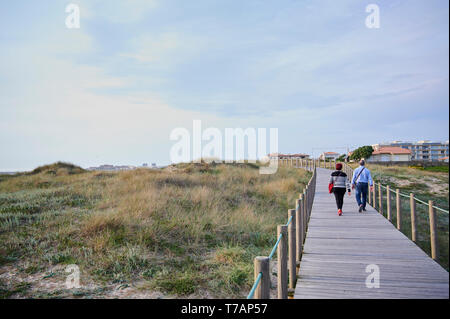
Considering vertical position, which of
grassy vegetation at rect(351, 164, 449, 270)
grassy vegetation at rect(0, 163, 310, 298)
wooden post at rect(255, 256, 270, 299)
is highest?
wooden post at rect(255, 256, 270, 299)

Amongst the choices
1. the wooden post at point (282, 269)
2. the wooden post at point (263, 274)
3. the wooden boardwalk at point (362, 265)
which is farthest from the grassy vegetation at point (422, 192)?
the wooden post at point (263, 274)

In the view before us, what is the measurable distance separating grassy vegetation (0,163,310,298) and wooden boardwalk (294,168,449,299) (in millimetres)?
1363

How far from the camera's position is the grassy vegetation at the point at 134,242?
5.41 meters

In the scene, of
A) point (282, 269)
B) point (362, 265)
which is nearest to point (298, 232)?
point (362, 265)

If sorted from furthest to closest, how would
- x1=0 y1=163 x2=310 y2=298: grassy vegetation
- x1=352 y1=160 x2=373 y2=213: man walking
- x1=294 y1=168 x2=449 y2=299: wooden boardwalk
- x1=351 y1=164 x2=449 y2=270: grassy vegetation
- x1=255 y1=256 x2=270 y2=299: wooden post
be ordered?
x1=351 y1=164 x2=449 y2=270: grassy vegetation
x1=352 y1=160 x2=373 y2=213: man walking
x1=0 y1=163 x2=310 y2=298: grassy vegetation
x1=294 y1=168 x2=449 y2=299: wooden boardwalk
x1=255 y1=256 x2=270 y2=299: wooden post

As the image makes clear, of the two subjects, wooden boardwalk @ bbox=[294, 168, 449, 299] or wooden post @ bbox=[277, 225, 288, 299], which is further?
wooden boardwalk @ bbox=[294, 168, 449, 299]

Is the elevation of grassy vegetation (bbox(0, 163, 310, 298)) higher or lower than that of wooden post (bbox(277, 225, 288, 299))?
lower

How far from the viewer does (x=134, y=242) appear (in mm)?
7125

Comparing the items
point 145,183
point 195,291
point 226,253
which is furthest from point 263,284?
point 145,183

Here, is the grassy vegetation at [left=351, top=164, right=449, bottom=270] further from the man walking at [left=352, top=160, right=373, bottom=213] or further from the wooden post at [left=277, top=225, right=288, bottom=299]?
the wooden post at [left=277, top=225, right=288, bottom=299]

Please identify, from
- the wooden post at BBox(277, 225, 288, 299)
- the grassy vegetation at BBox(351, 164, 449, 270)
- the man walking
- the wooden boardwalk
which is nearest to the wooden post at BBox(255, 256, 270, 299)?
the wooden post at BBox(277, 225, 288, 299)

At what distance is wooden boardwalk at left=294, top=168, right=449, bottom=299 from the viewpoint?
4027 mm

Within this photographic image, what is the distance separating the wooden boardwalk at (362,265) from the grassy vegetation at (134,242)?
1363 millimetres

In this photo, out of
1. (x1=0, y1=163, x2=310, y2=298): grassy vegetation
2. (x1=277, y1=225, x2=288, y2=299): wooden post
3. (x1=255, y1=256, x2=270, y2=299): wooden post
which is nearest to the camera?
(x1=255, y1=256, x2=270, y2=299): wooden post
